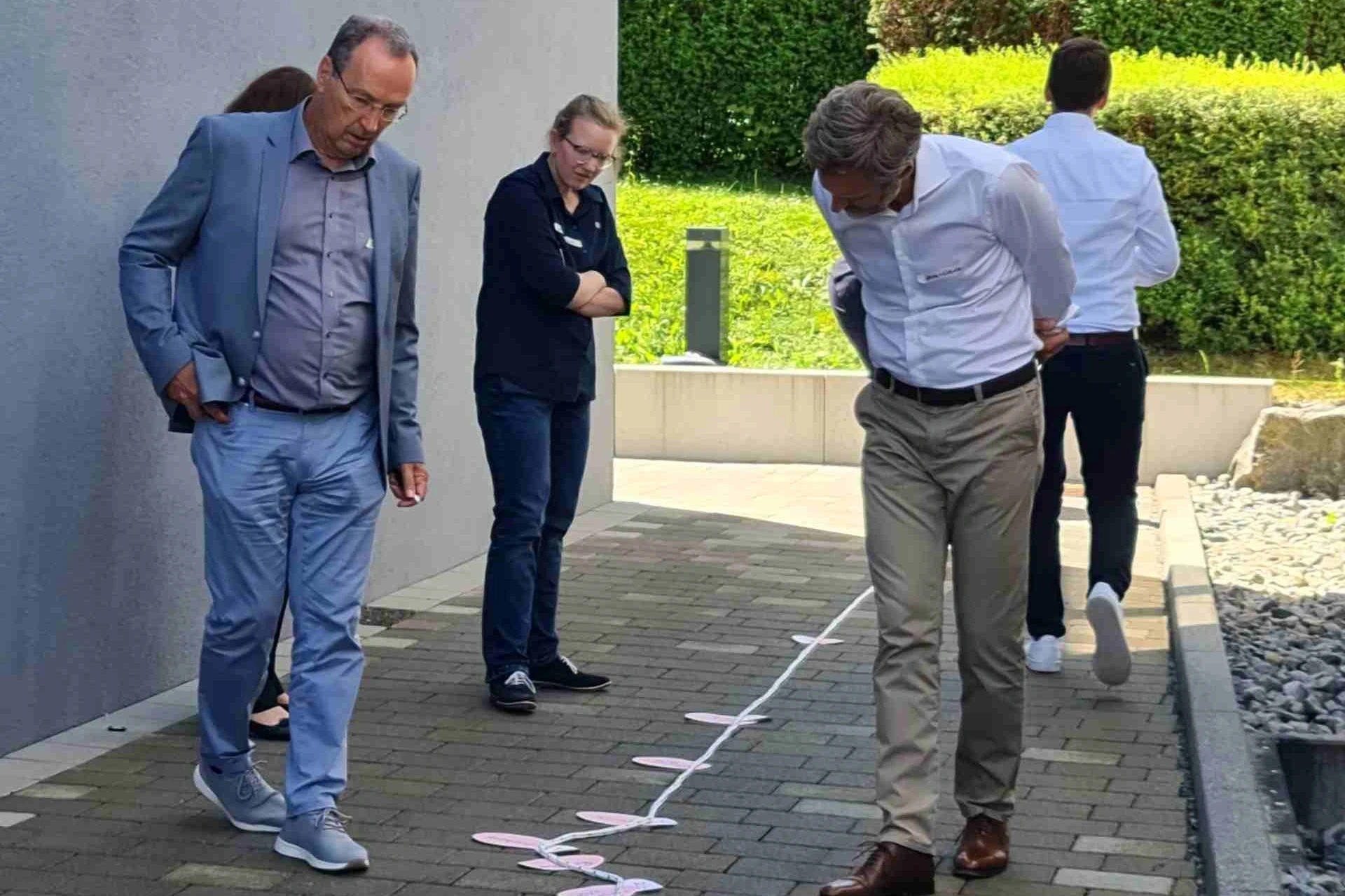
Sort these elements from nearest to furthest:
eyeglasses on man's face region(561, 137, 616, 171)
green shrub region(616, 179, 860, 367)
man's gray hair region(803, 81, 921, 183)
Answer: man's gray hair region(803, 81, 921, 183), eyeglasses on man's face region(561, 137, 616, 171), green shrub region(616, 179, 860, 367)

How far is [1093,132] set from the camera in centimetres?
687

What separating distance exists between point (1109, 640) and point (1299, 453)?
5.13 metres

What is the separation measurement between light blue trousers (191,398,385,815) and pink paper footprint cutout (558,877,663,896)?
2.19 ft

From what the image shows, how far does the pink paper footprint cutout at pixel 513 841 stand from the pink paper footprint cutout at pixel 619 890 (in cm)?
28

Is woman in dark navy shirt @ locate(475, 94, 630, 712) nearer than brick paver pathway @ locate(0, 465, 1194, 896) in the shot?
No

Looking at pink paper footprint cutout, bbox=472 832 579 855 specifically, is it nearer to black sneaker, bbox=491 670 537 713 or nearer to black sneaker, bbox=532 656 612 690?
black sneaker, bbox=491 670 537 713

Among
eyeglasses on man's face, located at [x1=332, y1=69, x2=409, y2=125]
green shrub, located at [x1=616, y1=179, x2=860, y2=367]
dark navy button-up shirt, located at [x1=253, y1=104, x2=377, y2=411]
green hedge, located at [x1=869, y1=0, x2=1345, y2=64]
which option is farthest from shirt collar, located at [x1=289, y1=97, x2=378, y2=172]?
green hedge, located at [x1=869, y1=0, x2=1345, y2=64]

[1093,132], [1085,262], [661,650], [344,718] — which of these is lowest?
[661,650]

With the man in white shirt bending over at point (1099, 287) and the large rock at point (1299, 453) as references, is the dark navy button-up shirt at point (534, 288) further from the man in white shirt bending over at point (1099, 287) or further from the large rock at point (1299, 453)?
the large rock at point (1299, 453)

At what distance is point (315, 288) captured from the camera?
507cm

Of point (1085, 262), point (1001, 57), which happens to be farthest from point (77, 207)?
point (1001, 57)

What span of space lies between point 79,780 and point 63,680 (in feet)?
1.71

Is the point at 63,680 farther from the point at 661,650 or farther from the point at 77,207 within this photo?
the point at 661,650

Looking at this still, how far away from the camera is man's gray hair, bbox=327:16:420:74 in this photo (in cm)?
488
